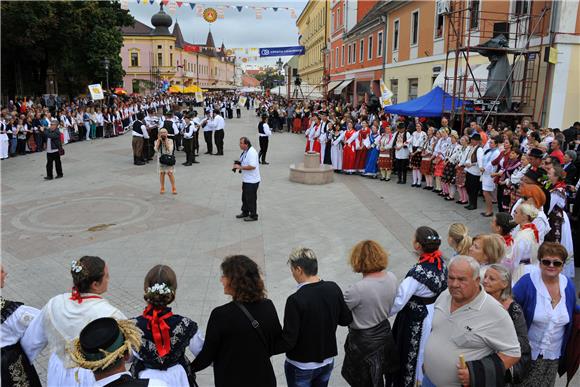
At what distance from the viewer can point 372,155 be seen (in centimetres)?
1470

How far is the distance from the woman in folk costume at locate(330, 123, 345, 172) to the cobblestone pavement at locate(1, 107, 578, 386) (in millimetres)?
1031

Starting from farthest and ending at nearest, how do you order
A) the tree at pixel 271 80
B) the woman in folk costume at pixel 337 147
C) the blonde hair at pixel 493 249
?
1. the tree at pixel 271 80
2. the woman in folk costume at pixel 337 147
3. the blonde hair at pixel 493 249

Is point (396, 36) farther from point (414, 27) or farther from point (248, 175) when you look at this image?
point (248, 175)

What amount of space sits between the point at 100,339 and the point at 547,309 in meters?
3.23

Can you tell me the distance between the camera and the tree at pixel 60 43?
25312 mm

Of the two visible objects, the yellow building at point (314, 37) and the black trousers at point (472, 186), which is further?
the yellow building at point (314, 37)

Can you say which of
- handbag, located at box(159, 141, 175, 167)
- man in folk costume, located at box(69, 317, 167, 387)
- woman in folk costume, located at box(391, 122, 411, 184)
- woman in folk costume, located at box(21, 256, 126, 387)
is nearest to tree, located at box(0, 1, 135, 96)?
handbag, located at box(159, 141, 175, 167)

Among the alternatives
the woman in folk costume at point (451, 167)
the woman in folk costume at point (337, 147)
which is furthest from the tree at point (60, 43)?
the woman in folk costume at point (451, 167)

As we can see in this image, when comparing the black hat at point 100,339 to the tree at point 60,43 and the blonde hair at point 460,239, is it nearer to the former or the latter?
the blonde hair at point 460,239

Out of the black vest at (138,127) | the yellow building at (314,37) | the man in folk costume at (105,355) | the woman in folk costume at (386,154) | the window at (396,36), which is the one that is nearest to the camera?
the man in folk costume at (105,355)

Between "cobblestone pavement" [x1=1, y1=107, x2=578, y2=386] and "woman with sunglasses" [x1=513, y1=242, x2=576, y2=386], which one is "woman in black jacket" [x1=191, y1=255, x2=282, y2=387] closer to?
"cobblestone pavement" [x1=1, y1=107, x2=578, y2=386]

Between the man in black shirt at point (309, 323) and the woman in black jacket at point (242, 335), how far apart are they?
15 cm

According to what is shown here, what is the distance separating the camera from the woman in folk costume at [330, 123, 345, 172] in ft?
51.3

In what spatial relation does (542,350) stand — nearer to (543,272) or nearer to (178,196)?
(543,272)
